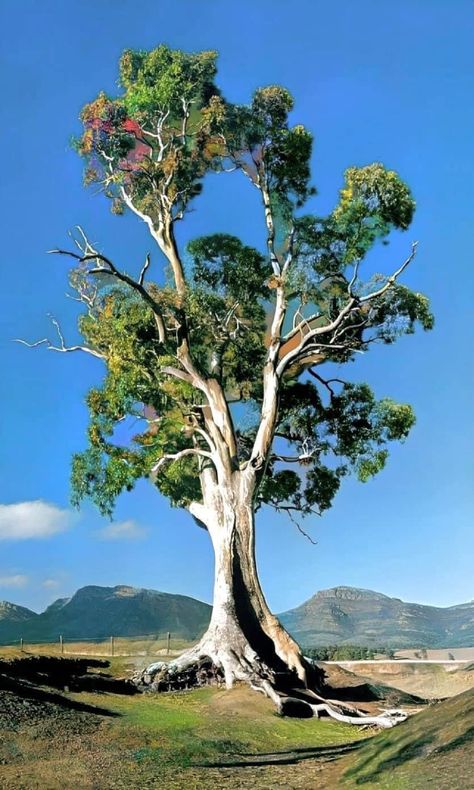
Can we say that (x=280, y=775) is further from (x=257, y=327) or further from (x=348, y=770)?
(x=257, y=327)

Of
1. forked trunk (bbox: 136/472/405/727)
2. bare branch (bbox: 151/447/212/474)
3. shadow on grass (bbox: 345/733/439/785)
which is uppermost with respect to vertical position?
bare branch (bbox: 151/447/212/474)

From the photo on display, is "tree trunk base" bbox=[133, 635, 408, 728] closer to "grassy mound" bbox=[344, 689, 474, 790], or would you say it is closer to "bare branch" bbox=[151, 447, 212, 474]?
"bare branch" bbox=[151, 447, 212, 474]

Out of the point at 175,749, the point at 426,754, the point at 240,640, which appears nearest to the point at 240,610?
the point at 240,640

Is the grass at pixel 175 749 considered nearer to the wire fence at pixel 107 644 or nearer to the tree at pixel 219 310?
the tree at pixel 219 310

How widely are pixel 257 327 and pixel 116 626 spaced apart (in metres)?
36.8

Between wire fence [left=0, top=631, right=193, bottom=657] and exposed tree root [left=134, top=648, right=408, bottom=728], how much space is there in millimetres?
12780

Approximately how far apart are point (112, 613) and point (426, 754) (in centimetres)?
Answer: 5190

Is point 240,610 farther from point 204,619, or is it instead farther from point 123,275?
point 204,619

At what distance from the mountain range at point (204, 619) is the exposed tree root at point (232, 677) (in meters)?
13.6

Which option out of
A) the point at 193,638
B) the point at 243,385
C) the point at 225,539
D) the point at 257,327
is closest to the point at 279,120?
the point at 257,327

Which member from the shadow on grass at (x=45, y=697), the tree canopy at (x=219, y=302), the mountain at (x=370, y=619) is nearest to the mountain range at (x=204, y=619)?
the mountain at (x=370, y=619)

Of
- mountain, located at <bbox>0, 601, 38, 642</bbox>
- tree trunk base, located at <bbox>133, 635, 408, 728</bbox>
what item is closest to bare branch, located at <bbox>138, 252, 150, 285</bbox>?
tree trunk base, located at <bbox>133, 635, 408, 728</bbox>

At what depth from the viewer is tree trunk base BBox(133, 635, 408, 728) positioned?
38.7ft

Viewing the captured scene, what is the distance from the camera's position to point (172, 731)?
8320 mm
